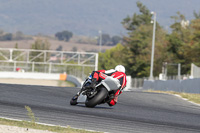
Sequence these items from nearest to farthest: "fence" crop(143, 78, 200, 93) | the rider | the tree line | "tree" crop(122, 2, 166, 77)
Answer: the rider → "fence" crop(143, 78, 200, 93) → the tree line → "tree" crop(122, 2, 166, 77)

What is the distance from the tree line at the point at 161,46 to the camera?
61506mm

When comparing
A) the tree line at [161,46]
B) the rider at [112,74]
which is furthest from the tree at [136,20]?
the rider at [112,74]

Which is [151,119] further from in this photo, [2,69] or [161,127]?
[2,69]

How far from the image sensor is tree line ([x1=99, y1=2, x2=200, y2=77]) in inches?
2422

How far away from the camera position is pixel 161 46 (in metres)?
72.2

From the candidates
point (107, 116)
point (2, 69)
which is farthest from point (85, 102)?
point (2, 69)

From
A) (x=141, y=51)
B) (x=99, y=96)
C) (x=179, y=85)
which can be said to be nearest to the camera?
(x=99, y=96)

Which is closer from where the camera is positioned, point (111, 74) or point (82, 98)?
point (111, 74)

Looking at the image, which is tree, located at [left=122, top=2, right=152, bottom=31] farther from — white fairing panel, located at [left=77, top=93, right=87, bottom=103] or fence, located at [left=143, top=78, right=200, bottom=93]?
white fairing panel, located at [left=77, top=93, right=87, bottom=103]

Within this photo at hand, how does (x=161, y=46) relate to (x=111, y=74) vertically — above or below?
above

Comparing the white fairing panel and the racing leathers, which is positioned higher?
the racing leathers

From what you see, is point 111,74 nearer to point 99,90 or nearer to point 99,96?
point 99,90

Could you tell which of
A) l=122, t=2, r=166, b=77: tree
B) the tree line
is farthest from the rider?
l=122, t=2, r=166, b=77: tree

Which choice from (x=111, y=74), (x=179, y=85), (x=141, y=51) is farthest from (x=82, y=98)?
(x=141, y=51)
